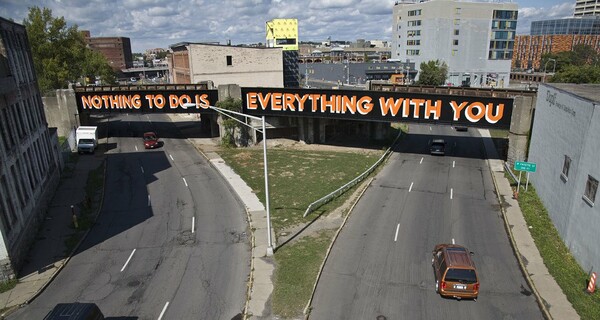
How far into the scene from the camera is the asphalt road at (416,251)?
18734mm

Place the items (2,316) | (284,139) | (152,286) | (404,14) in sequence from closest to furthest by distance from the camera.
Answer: (2,316), (152,286), (284,139), (404,14)

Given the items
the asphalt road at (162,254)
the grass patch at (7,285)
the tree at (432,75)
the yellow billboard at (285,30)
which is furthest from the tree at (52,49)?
the yellow billboard at (285,30)

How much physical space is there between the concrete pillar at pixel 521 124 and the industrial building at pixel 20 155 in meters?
41.1

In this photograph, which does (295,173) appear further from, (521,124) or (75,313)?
(75,313)

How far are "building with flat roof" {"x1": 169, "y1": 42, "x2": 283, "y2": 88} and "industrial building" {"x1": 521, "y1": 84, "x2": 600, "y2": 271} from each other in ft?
181

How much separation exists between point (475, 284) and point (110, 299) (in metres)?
17.6

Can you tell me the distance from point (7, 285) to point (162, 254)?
7.84 meters

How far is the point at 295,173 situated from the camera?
3997 cm

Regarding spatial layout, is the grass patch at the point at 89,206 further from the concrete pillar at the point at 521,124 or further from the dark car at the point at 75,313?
the concrete pillar at the point at 521,124

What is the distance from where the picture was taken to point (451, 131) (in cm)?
6172

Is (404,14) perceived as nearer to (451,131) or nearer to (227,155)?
(451,131)

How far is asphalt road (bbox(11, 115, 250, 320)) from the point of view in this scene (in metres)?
Result: 19.4

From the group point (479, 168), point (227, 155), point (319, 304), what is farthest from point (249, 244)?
point (479, 168)

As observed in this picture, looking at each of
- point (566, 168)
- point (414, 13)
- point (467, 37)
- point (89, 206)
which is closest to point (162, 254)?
point (89, 206)
